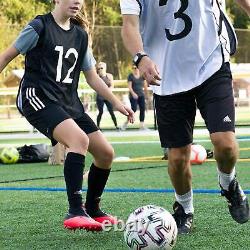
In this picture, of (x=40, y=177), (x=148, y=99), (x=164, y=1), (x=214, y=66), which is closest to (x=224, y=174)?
(x=214, y=66)

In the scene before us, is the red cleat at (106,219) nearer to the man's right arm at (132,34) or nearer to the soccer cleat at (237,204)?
the soccer cleat at (237,204)

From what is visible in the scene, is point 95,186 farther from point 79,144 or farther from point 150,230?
point 150,230

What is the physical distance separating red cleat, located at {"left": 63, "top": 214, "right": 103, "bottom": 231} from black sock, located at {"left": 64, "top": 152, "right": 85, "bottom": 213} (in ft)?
0.38

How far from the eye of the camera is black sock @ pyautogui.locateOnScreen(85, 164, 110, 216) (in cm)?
560

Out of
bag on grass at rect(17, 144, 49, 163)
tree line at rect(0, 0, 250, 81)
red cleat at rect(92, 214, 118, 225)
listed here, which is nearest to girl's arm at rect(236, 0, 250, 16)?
red cleat at rect(92, 214, 118, 225)

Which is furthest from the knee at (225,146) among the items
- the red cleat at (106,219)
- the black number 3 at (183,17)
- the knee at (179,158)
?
the red cleat at (106,219)

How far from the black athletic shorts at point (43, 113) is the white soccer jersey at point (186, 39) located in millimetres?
793

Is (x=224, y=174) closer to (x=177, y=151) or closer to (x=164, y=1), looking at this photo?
(x=177, y=151)

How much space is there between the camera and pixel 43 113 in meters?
5.34

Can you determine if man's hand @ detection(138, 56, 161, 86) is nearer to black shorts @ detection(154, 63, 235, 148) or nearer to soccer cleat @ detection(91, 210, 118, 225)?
black shorts @ detection(154, 63, 235, 148)

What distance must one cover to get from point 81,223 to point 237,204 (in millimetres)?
1026

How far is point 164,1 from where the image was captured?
489 centimetres

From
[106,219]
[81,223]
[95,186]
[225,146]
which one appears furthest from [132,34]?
[106,219]

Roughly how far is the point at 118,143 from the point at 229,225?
10.8 m
